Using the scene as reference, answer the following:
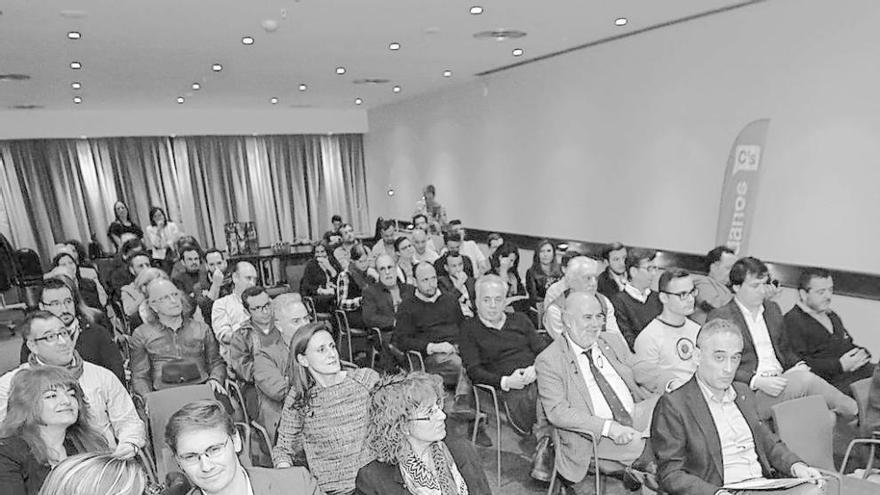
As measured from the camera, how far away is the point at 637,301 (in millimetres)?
4312

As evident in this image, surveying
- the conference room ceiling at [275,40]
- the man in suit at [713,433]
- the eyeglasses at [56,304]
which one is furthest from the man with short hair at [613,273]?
the eyeglasses at [56,304]

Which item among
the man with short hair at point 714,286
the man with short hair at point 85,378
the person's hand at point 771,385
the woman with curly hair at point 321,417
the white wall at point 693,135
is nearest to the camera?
the woman with curly hair at point 321,417

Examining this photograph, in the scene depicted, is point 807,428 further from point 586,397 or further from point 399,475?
point 399,475

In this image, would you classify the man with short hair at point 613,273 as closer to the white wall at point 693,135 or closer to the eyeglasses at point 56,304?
the white wall at point 693,135

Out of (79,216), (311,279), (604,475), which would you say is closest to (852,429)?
(604,475)

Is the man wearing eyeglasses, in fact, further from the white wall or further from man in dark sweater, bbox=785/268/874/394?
the white wall

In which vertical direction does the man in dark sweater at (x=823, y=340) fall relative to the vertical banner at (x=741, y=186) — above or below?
below

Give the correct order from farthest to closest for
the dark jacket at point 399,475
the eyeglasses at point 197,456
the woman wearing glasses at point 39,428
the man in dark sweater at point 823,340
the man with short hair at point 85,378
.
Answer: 1. the man in dark sweater at point 823,340
2. the man with short hair at point 85,378
3. the woman wearing glasses at point 39,428
4. the dark jacket at point 399,475
5. the eyeglasses at point 197,456

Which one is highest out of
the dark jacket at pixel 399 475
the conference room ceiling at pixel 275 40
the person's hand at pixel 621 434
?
the conference room ceiling at pixel 275 40

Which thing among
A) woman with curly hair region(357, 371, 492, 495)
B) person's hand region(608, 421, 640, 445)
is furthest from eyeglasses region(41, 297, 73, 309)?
person's hand region(608, 421, 640, 445)

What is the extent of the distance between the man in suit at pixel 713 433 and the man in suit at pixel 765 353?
926 millimetres

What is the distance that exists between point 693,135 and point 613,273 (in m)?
2.32

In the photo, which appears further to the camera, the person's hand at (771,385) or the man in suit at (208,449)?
the person's hand at (771,385)

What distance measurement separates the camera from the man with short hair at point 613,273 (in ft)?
16.3
